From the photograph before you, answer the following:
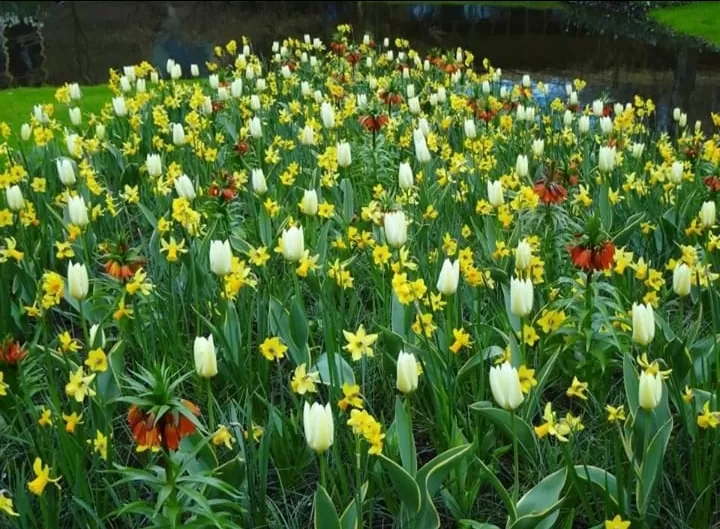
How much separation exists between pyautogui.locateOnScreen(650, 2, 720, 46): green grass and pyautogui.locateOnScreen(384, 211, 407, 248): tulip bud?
17.4 meters

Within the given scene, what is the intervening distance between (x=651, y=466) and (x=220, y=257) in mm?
1474

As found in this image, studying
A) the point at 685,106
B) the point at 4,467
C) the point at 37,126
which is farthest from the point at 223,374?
the point at 685,106

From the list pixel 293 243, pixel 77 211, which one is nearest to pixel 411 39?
pixel 77 211

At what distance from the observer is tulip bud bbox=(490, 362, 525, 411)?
2.09 meters

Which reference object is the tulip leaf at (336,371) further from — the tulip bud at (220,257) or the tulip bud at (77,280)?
the tulip bud at (77,280)

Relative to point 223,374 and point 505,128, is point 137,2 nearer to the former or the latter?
point 505,128

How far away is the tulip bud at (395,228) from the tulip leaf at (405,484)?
973mm

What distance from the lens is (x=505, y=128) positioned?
20.6 ft

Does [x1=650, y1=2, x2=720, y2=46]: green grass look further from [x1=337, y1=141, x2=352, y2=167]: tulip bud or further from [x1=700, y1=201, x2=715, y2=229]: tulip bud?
[x1=700, y1=201, x2=715, y2=229]: tulip bud

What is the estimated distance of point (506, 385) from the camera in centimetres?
210

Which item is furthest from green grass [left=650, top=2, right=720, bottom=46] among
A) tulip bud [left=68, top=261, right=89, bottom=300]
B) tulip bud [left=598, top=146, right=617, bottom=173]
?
tulip bud [left=68, top=261, right=89, bottom=300]

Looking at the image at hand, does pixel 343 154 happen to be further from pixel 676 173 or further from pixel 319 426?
pixel 319 426

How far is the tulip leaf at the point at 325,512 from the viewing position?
205 cm

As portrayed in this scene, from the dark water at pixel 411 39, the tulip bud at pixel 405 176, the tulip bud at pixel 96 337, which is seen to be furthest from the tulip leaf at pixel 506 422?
the dark water at pixel 411 39
